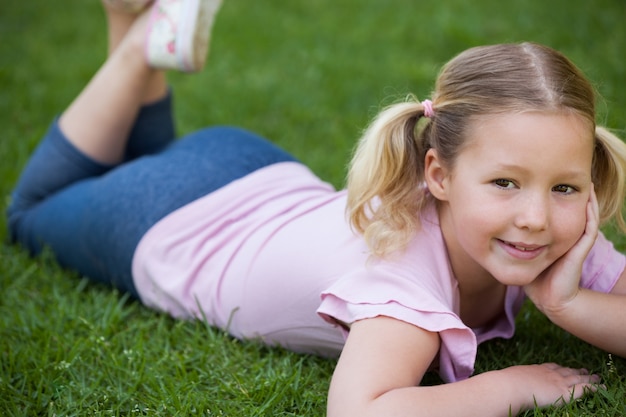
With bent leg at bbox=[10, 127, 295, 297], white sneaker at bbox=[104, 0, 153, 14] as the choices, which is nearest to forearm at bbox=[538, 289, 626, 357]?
bent leg at bbox=[10, 127, 295, 297]

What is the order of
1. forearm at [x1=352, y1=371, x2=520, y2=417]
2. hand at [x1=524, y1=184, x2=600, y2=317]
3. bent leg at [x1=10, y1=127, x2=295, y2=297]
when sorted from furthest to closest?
bent leg at [x1=10, y1=127, x2=295, y2=297] → hand at [x1=524, y1=184, x2=600, y2=317] → forearm at [x1=352, y1=371, x2=520, y2=417]

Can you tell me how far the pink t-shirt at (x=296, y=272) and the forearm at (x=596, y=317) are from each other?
6.3 inches

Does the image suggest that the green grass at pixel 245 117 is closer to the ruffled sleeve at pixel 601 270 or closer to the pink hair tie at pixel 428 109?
the ruffled sleeve at pixel 601 270

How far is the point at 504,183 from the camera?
1.74m

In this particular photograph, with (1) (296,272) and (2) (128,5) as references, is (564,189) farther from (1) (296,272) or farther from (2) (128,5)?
(2) (128,5)

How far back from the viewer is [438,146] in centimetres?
190

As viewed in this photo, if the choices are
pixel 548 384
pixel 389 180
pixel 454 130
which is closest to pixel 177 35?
pixel 389 180

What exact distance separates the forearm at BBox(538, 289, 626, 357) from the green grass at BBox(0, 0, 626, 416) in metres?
0.11

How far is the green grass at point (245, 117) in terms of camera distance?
2059 millimetres

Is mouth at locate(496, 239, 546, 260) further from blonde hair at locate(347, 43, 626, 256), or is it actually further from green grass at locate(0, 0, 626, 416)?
green grass at locate(0, 0, 626, 416)

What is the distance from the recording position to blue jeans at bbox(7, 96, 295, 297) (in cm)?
251

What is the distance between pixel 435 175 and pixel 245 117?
6.72 ft

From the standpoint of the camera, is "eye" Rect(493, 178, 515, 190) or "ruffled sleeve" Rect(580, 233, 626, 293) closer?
"eye" Rect(493, 178, 515, 190)

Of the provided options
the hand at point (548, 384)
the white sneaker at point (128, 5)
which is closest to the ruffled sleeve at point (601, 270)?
the hand at point (548, 384)
